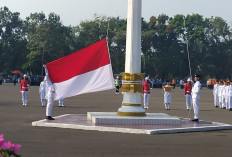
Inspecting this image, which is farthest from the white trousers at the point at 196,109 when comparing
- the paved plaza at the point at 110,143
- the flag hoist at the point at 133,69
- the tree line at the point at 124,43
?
the tree line at the point at 124,43

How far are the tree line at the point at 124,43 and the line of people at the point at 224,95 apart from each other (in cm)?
5157

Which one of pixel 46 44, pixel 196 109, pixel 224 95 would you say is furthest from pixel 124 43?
pixel 196 109

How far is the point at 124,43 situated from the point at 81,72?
70267mm

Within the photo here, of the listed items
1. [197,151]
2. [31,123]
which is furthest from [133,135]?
[31,123]

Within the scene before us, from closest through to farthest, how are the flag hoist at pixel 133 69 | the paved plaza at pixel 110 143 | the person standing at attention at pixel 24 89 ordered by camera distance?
the paved plaza at pixel 110 143 < the flag hoist at pixel 133 69 < the person standing at attention at pixel 24 89

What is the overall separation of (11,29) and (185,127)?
317 feet

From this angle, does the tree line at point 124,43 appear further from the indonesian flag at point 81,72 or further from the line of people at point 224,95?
the indonesian flag at point 81,72

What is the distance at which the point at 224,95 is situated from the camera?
86.4 ft

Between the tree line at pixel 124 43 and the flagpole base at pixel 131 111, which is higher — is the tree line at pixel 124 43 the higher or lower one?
the higher one

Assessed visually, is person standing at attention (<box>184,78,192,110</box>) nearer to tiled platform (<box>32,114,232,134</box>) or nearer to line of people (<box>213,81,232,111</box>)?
line of people (<box>213,81,232,111</box>)

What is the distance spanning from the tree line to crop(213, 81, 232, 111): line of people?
51567mm

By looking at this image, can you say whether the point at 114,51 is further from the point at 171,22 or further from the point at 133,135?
the point at 133,135

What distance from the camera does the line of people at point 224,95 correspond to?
2542 centimetres

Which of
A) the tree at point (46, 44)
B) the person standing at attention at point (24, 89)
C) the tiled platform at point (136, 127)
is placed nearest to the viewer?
the tiled platform at point (136, 127)
